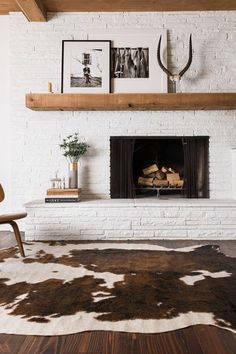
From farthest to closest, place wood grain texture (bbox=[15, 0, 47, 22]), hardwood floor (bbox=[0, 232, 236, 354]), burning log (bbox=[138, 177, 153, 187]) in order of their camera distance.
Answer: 1. burning log (bbox=[138, 177, 153, 187])
2. wood grain texture (bbox=[15, 0, 47, 22])
3. hardwood floor (bbox=[0, 232, 236, 354])

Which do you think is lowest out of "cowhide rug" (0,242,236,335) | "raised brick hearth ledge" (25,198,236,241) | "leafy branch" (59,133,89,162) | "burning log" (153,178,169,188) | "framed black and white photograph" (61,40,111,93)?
"cowhide rug" (0,242,236,335)

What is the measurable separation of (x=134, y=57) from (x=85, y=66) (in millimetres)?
590

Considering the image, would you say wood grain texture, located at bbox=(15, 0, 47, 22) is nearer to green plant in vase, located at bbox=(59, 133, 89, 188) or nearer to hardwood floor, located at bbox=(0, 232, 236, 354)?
green plant in vase, located at bbox=(59, 133, 89, 188)

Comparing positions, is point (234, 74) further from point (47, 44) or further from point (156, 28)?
point (47, 44)

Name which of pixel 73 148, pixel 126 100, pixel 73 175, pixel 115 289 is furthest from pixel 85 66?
pixel 115 289

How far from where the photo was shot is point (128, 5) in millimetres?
3875

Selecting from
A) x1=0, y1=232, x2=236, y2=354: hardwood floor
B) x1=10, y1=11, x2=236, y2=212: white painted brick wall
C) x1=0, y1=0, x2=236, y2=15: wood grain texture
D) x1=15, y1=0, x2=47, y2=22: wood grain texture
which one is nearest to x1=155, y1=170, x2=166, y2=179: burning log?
x1=10, y1=11, x2=236, y2=212: white painted brick wall

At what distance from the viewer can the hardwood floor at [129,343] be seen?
147 centimetres

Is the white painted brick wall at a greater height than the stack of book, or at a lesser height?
greater

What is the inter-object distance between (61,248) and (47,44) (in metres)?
2.41

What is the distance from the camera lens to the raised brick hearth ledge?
11.8ft

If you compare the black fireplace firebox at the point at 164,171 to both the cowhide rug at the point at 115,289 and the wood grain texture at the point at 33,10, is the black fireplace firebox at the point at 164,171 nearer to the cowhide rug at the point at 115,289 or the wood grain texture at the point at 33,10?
the cowhide rug at the point at 115,289

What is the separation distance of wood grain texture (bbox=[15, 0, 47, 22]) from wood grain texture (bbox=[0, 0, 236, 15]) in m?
0.11

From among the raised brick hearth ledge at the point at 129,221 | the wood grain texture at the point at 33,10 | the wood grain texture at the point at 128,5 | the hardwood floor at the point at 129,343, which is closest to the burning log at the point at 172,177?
the raised brick hearth ledge at the point at 129,221
